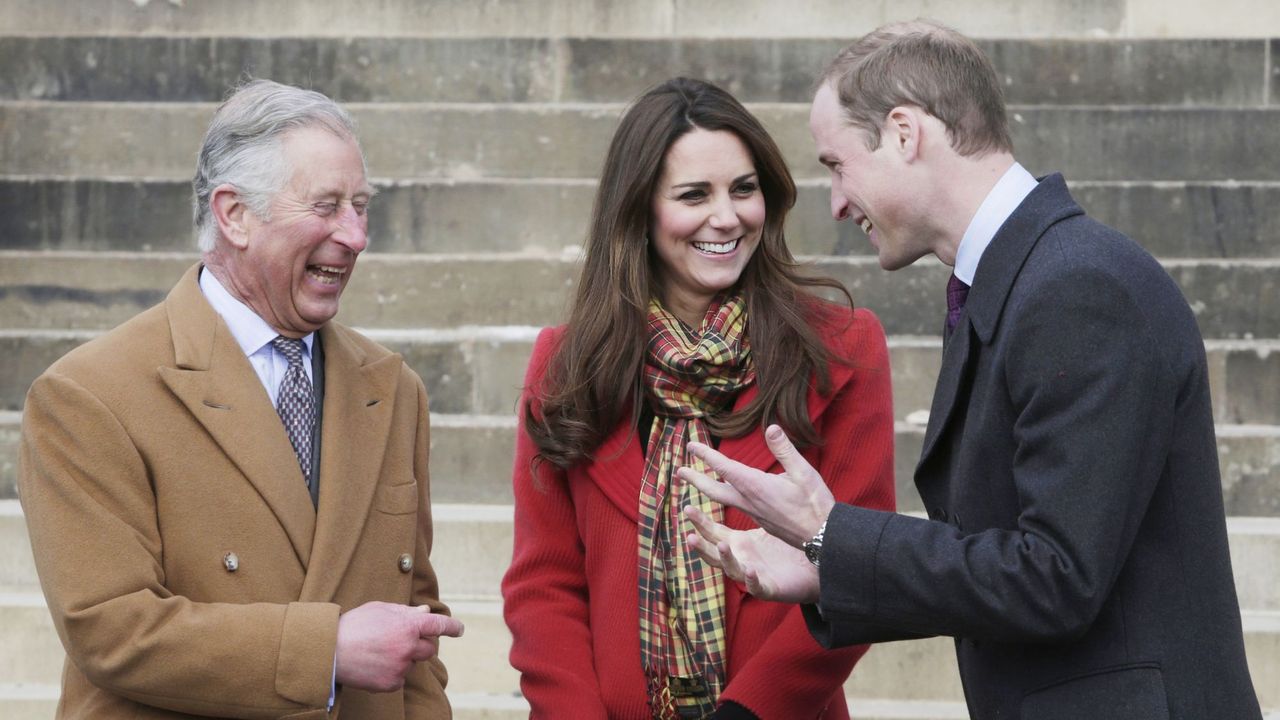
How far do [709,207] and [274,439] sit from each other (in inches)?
37.9

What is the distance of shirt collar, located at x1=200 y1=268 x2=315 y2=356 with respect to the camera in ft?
8.54

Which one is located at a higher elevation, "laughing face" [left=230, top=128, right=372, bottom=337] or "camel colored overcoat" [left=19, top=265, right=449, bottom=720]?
"laughing face" [left=230, top=128, right=372, bottom=337]

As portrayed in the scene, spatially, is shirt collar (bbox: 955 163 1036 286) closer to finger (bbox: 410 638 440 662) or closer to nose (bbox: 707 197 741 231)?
nose (bbox: 707 197 741 231)

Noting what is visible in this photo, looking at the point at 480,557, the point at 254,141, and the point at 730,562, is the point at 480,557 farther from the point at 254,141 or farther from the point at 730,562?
the point at 730,562

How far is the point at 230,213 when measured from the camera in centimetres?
258

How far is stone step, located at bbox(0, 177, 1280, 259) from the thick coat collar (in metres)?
3.27

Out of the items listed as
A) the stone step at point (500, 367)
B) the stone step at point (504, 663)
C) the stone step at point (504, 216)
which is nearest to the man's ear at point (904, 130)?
the stone step at point (504, 663)

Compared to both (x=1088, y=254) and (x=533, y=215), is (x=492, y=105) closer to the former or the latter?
(x=533, y=215)

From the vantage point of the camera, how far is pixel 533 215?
19.5 feet

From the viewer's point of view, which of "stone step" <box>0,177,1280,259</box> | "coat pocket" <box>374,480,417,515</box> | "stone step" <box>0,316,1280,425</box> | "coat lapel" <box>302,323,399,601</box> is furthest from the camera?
"stone step" <box>0,177,1280,259</box>

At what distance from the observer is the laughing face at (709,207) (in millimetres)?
2975

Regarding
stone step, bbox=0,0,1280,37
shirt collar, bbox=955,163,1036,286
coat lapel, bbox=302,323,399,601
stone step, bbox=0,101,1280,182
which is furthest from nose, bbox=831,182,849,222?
stone step, bbox=0,0,1280,37

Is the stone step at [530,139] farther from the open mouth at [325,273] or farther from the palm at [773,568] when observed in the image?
the palm at [773,568]

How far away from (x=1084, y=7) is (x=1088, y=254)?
5.45 metres
